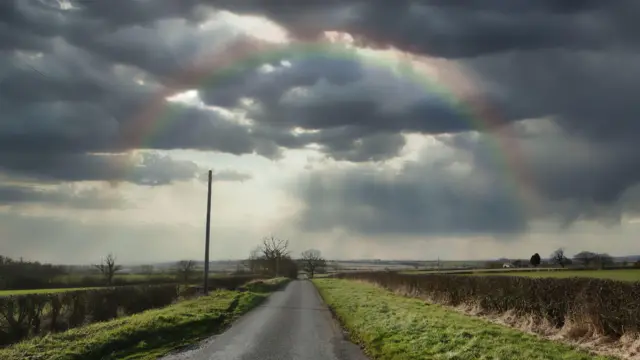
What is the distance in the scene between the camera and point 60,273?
7262cm

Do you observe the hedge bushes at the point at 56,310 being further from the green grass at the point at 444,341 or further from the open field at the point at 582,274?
the open field at the point at 582,274

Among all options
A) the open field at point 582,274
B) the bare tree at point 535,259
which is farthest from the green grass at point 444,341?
the bare tree at point 535,259

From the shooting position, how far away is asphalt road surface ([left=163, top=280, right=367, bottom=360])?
13961mm

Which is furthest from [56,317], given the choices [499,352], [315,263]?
[315,263]

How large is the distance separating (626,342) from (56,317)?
70.9 ft

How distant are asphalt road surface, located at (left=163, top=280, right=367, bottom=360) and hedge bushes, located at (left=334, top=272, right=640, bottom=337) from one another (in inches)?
282

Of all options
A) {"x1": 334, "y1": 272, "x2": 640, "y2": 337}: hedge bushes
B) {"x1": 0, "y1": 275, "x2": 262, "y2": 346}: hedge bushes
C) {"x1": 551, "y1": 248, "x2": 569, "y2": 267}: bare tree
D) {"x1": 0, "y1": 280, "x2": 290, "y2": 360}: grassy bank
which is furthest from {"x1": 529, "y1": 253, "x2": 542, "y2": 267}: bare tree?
{"x1": 0, "y1": 280, "x2": 290, "y2": 360}: grassy bank

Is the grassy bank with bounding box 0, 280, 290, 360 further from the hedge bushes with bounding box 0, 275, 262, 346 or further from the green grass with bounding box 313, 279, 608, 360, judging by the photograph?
the green grass with bounding box 313, 279, 608, 360

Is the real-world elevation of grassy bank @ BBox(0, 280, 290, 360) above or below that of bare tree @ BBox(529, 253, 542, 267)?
below

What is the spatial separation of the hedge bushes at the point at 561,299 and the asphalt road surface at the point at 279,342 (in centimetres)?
716

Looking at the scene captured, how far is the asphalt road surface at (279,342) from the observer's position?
45.8 ft

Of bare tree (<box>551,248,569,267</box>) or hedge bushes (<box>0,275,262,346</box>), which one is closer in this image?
hedge bushes (<box>0,275,262,346</box>)

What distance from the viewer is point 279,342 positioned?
1639cm

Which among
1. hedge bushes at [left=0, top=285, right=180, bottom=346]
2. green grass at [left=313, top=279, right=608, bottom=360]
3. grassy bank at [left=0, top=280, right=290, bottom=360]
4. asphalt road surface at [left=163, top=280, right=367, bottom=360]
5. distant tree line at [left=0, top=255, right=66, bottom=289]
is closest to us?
green grass at [left=313, top=279, right=608, bottom=360]
